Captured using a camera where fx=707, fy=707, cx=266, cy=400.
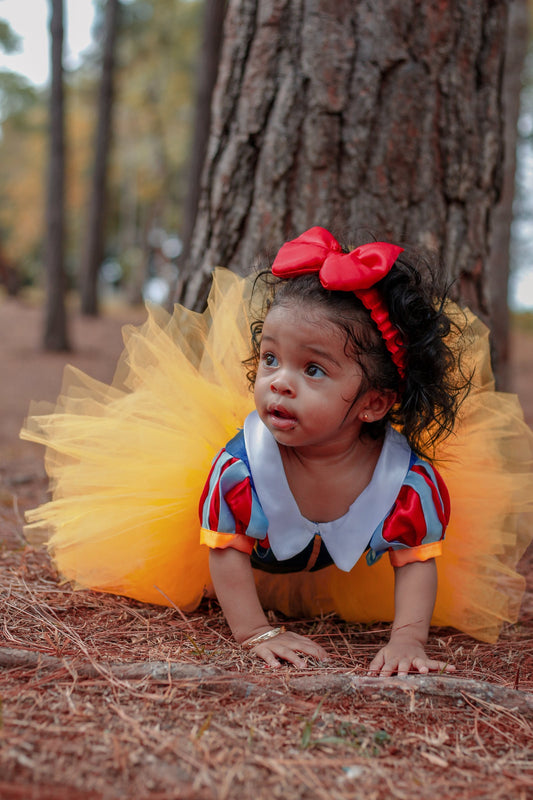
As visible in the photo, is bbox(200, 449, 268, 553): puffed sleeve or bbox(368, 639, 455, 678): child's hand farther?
bbox(200, 449, 268, 553): puffed sleeve

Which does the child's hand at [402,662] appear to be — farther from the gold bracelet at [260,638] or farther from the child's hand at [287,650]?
the gold bracelet at [260,638]

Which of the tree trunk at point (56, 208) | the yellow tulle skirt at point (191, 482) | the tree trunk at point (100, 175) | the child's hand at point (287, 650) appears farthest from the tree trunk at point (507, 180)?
the tree trunk at point (100, 175)

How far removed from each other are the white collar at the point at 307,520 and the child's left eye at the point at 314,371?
0.83ft

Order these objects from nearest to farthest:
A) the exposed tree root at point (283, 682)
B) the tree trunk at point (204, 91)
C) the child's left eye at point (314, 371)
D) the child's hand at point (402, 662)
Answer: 1. the exposed tree root at point (283, 682)
2. the child's hand at point (402, 662)
3. the child's left eye at point (314, 371)
4. the tree trunk at point (204, 91)

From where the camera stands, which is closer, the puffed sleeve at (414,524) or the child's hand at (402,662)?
the child's hand at (402,662)

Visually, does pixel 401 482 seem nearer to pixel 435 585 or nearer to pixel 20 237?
pixel 435 585

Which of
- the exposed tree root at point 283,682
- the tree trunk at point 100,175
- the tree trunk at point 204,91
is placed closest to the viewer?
the exposed tree root at point 283,682

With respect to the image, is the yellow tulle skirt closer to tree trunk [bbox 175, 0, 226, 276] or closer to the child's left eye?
the child's left eye

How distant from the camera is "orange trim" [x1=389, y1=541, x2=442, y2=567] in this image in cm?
209

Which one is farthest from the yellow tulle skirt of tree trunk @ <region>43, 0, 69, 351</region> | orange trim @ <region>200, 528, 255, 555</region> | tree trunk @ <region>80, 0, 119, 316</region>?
tree trunk @ <region>80, 0, 119, 316</region>

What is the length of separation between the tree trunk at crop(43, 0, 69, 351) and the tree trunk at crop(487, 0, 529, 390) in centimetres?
598

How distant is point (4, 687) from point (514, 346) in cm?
1386

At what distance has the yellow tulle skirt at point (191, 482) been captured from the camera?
2.32m

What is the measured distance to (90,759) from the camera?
1.32m
